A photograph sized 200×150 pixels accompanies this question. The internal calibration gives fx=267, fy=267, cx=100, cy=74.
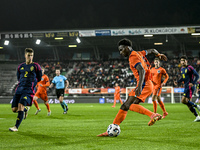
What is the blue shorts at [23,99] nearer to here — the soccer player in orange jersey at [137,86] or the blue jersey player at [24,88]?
the blue jersey player at [24,88]

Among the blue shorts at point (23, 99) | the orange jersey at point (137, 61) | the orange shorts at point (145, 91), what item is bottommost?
the blue shorts at point (23, 99)

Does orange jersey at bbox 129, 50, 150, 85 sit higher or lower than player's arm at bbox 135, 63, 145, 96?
higher

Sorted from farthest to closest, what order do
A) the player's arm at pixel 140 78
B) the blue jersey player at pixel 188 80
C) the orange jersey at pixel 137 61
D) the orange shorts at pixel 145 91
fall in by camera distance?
the blue jersey player at pixel 188 80, the orange shorts at pixel 145 91, the orange jersey at pixel 137 61, the player's arm at pixel 140 78

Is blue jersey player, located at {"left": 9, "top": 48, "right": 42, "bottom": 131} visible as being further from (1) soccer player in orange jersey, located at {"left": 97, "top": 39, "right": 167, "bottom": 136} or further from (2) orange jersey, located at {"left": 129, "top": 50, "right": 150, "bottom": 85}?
(2) orange jersey, located at {"left": 129, "top": 50, "right": 150, "bottom": 85}

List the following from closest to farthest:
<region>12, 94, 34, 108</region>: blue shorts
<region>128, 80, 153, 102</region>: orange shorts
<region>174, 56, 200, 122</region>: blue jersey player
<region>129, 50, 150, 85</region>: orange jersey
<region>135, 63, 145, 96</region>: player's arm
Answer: <region>135, 63, 145, 96</region>: player's arm, <region>129, 50, 150, 85</region>: orange jersey, <region>128, 80, 153, 102</region>: orange shorts, <region>12, 94, 34, 108</region>: blue shorts, <region>174, 56, 200, 122</region>: blue jersey player

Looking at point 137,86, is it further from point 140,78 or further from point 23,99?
point 23,99

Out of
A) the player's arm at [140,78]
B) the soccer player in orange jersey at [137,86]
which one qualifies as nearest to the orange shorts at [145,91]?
the soccer player in orange jersey at [137,86]

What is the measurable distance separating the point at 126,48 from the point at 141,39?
104 ft

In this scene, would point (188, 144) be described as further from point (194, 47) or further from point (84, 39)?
point (194, 47)

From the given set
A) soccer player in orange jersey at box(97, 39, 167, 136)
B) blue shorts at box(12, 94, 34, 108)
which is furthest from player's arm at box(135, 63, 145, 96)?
blue shorts at box(12, 94, 34, 108)

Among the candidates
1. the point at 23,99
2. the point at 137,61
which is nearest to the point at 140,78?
the point at 137,61

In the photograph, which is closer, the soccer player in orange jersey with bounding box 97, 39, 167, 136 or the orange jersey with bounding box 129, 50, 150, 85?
the soccer player in orange jersey with bounding box 97, 39, 167, 136

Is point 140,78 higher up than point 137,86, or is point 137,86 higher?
point 140,78

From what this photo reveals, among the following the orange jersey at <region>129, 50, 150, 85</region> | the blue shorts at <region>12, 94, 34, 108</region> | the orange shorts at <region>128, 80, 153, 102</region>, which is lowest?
the blue shorts at <region>12, 94, 34, 108</region>
